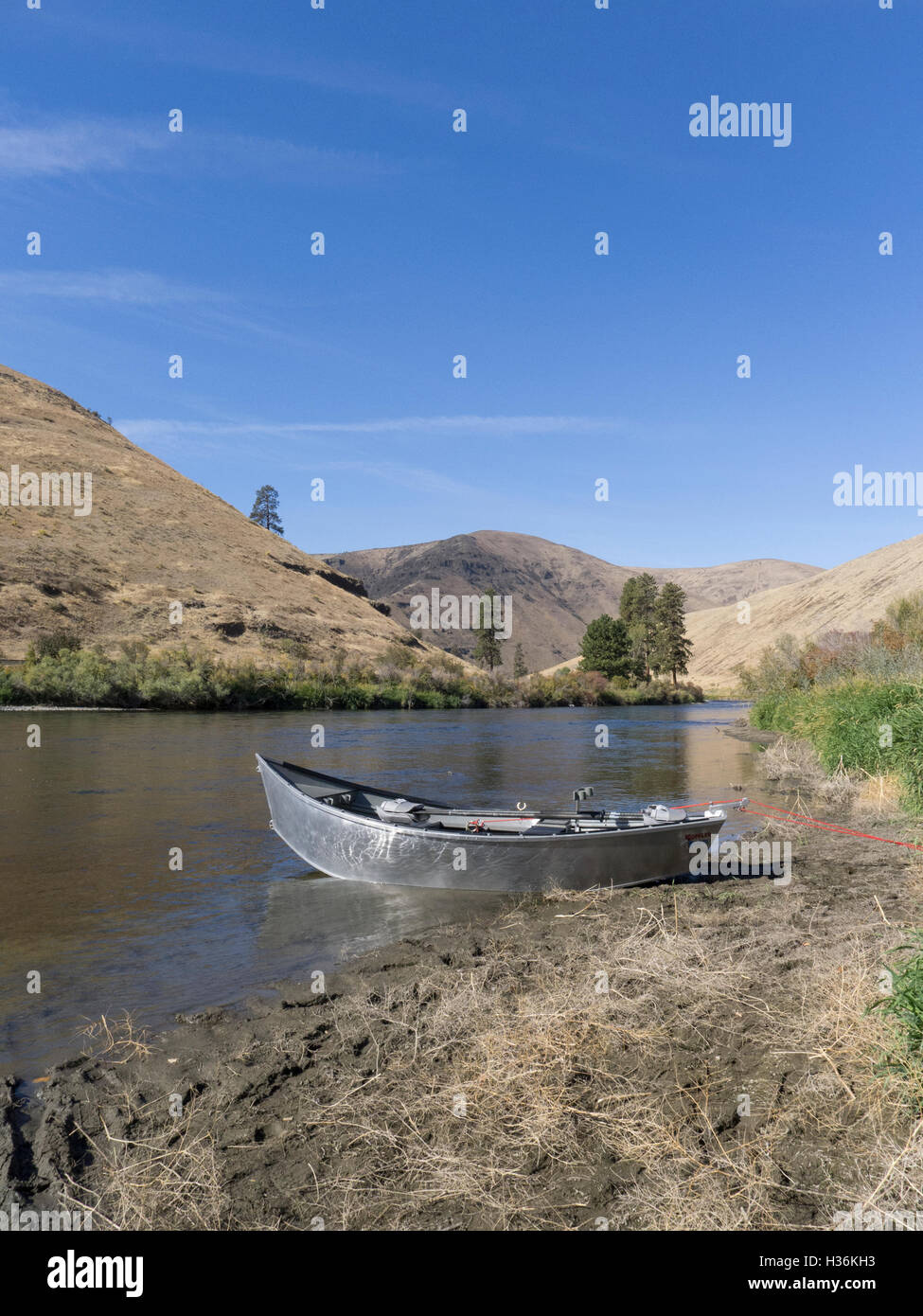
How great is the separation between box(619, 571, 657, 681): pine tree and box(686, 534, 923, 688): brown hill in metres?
16.2

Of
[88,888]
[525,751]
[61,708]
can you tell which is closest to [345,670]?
[61,708]

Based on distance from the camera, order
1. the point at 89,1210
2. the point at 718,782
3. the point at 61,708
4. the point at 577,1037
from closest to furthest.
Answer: the point at 89,1210, the point at 577,1037, the point at 718,782, the point at 61,708

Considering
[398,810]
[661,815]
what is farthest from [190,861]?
[661,815]

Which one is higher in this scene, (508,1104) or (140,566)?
(140,566)

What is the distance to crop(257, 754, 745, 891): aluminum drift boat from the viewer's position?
10641 mm

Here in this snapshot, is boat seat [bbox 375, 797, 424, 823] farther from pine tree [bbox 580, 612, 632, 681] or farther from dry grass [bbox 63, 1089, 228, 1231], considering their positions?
pine tree [bbox 580, 612, 632, 681]

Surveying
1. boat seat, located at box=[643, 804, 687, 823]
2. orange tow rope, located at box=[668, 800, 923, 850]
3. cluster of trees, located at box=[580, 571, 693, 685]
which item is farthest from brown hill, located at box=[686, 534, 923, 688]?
boat seat, located at box=[643, 804, 687, 823]

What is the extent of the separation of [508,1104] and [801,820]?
41.0ft

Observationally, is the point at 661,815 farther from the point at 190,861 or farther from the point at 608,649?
the point at 608,649

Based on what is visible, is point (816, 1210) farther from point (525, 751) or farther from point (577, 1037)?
point (525, 751)

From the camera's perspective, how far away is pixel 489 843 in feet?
34.7

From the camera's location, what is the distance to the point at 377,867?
11.5 metres

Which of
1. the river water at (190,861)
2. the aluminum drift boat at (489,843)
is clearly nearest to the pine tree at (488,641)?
the river water at (190,861)

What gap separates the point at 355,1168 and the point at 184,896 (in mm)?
7485
